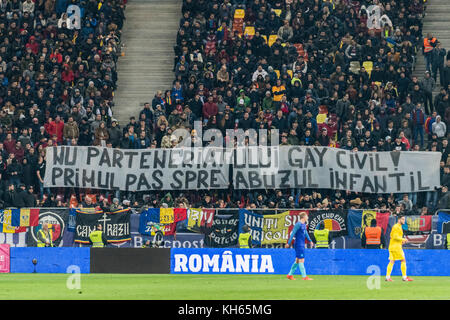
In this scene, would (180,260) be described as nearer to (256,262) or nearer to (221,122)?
(256,262)

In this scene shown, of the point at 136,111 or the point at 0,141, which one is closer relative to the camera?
the point at 0,141

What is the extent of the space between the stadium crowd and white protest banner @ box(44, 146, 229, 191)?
444 mm

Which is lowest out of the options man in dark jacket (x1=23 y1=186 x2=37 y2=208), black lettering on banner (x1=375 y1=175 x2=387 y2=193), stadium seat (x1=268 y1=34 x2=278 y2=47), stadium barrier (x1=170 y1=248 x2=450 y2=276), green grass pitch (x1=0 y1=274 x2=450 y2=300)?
green grass pitch (x1=0 y1=274 x2=450 y2=300)

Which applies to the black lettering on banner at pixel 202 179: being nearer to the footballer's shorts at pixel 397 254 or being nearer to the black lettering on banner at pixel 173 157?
the black lettering on banner at pixel 173 157

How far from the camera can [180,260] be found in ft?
106

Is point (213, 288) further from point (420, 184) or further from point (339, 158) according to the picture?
point (420, 184)

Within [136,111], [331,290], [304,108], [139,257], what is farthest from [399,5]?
[331,290]

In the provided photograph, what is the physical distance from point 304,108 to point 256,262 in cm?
809

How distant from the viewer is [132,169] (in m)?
37.1

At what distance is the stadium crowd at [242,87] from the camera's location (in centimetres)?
3688

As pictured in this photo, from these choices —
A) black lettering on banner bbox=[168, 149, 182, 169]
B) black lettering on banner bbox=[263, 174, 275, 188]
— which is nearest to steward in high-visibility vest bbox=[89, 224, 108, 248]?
black lettering on banner bbox=[168, 149, 182, 169]

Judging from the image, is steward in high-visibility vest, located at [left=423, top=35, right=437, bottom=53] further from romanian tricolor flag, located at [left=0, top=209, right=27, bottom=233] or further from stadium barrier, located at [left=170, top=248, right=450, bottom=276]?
romanian tricolor flag, located at [left=0, top=209, right=27, bottom=233]

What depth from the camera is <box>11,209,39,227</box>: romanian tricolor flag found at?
35.0 meters

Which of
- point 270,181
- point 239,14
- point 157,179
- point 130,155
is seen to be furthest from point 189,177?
point 239,14
